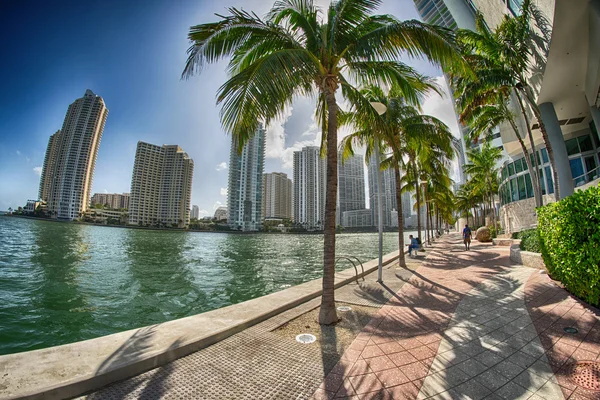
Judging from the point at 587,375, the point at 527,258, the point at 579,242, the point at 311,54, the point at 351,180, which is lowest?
the point at 587,375

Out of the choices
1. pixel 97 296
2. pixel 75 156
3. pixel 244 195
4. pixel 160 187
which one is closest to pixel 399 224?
pixel 97 296

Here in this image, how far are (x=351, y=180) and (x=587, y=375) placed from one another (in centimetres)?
3424

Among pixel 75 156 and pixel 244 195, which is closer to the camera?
pixel 75 156

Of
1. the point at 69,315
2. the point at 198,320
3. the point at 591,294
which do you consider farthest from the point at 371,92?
the point at 69,315

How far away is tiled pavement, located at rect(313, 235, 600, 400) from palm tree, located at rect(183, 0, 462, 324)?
1.55 metres

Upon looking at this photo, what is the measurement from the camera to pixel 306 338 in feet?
13.4

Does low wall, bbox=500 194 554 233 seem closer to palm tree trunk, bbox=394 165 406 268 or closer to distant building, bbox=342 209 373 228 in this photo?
palm tree trunk, bbox=394 165 406 268

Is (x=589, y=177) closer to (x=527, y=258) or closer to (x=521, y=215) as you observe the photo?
(x=521, y=215)

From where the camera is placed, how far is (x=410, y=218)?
13088 centimetres

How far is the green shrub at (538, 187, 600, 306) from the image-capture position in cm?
430

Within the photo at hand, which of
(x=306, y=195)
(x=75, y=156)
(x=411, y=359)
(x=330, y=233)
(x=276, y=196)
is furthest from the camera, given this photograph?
(x=276, y=196)

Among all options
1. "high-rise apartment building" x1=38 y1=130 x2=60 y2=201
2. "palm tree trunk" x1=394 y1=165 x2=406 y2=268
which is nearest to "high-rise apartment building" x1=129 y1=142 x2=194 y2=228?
"high-rise apartment building" x1=38 y1=130 x2=60 y2=201

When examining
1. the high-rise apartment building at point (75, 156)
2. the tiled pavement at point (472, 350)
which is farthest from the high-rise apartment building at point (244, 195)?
the tiled pavement at point (472, 350)

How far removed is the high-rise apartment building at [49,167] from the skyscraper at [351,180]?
320 feet
